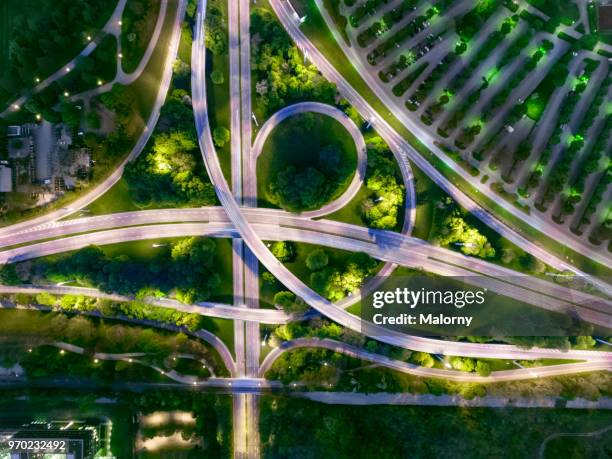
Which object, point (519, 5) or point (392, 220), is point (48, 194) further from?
point (519, 5)

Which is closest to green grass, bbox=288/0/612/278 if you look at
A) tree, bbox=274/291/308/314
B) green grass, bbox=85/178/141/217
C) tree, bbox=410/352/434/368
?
tree, bbox=410/352/434/368

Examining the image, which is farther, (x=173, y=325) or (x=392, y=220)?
(x=173, y=325)

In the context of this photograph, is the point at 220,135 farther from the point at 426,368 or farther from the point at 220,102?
the point at 426,368

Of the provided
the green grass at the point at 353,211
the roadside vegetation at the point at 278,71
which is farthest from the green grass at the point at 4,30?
the green grass at the point at 353,211

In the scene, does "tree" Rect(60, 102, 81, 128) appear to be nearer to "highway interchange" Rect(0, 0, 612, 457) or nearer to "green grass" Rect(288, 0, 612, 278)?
"highway interchange" Rect(0, 0, 612, 457)

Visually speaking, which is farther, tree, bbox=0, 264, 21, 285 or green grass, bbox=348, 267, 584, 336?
tree, bbox=0, 264, 21, 285

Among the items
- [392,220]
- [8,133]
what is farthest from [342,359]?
[8,133]

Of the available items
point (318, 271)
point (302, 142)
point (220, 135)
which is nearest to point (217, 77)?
point (220, 135)

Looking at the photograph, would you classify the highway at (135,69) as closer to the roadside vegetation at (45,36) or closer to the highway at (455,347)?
the roadside vegetation at (45,36)
